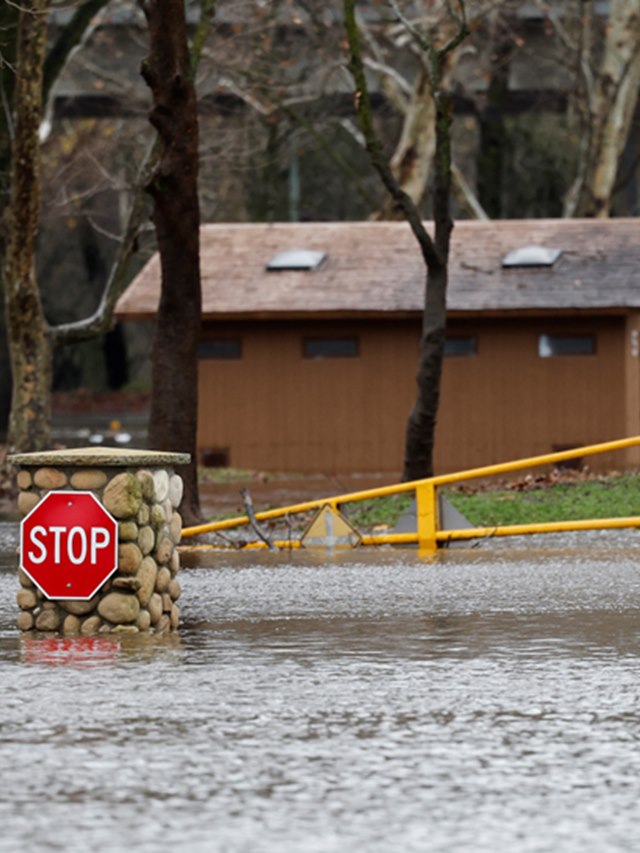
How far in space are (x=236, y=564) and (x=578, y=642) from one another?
7.21m

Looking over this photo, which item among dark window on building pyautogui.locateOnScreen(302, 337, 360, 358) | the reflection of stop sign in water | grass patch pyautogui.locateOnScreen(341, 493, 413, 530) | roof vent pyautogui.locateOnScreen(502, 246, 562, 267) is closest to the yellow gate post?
grass patch pyautogui.locateOnScreen(341, 493, 413, 530)

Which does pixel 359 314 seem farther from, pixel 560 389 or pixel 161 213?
pixel 161 213

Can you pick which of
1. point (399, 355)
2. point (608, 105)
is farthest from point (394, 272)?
point (608, 105)

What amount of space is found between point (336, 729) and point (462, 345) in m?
28.4

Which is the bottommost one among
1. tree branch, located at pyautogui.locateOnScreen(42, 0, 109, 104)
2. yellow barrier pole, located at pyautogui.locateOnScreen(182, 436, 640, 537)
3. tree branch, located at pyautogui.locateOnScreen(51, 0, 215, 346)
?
yellow barrier pole, located at pyautogui.locateOnScreen(182, 436, 640, 537)

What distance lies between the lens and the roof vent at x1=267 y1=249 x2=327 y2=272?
38344 millimetres

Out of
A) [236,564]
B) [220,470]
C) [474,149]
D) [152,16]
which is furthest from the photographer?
[474,149]

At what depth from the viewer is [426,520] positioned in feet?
68.9

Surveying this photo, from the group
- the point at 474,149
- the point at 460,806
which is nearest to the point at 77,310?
the point at 474,149

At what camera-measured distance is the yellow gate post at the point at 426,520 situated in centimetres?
2062

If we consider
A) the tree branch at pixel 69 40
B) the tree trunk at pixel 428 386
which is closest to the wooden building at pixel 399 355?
the tree branch at pixel 69 40

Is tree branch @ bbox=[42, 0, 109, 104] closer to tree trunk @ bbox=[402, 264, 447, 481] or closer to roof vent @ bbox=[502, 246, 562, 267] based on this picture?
roof vent @ bbox=[502, 246, 562, 267]

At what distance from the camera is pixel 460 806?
25.6 feet

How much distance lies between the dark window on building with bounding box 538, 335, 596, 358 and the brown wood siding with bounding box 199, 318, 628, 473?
0.35 feet
